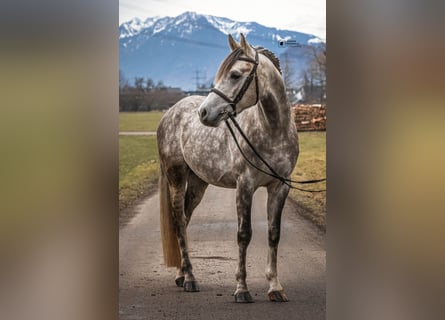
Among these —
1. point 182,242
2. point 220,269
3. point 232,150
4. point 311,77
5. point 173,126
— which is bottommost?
point 220,269

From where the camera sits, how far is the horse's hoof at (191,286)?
579cm

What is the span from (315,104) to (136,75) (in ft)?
3.60

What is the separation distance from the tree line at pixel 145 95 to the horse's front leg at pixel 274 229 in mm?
812

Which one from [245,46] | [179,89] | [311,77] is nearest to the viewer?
[245,46]

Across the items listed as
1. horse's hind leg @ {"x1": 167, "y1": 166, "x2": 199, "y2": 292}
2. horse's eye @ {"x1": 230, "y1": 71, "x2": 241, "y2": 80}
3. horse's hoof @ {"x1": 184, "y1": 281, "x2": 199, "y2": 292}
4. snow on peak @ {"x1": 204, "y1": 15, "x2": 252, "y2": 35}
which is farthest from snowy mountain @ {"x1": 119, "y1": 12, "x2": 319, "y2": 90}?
horse's hoof @ {"x1": 184, "y1": 281, "x2": 199, "y2": 292}

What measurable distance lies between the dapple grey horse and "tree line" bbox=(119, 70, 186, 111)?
60mm

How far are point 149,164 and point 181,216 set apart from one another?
38 centimetres

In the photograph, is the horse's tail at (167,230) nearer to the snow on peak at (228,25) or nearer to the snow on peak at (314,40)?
the snow on peak at (228,25)

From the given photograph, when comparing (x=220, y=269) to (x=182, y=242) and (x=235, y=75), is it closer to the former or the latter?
(x=182, y=242)

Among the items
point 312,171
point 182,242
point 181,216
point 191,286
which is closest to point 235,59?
point 312,171

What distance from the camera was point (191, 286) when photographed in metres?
5.80

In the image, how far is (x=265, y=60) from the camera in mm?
5676
